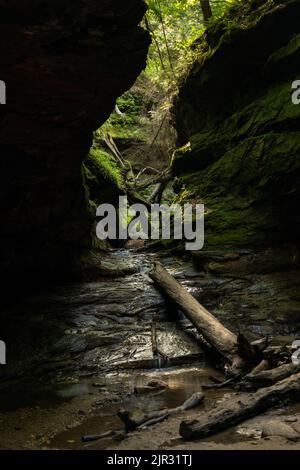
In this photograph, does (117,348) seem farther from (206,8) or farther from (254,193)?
(206,8)

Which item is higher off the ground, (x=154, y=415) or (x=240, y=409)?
(x=240, y=409)

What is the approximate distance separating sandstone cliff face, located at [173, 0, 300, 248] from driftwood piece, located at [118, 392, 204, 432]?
6.24m

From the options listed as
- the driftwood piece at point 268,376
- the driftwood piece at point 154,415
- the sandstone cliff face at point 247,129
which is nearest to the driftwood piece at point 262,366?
the driftwood piece at point 268,376

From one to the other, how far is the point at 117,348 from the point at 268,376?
2.96 m

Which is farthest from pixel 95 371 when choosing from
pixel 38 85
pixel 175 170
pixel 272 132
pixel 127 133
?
pixel 127 133

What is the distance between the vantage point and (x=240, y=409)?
13.1 ft

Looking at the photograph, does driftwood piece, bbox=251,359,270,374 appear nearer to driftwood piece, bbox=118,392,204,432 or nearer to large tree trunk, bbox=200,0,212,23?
driftwood piece, bbox=118,392,204,432

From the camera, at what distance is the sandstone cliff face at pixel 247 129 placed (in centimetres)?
1011

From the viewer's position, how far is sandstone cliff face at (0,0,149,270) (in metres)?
5.19

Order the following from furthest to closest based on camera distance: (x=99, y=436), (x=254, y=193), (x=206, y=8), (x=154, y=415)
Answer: (x=206, y=8), (x=254, y=193), (x=154, y=415), (x=99, y=436)

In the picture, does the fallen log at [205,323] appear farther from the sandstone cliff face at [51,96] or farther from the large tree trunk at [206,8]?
the large tree trunk at [206,8]

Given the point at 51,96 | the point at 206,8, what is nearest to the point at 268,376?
the point at 51,96

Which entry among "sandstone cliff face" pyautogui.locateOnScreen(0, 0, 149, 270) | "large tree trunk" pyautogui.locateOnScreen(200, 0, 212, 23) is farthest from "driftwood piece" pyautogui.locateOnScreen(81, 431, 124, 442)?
"large tree trunk" pyautogui.locateOnScreen(200, 0, 212, 23)
